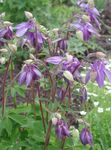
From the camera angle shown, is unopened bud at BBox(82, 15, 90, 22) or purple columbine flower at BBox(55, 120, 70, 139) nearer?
purple columbine flower at BBox(55, 120, 70, 139)

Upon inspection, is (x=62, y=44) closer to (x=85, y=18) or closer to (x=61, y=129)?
(x=85, y=18)

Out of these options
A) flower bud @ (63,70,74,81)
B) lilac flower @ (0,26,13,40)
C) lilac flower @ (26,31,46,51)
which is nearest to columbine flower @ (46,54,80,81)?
flower bud @ (63,70,74,81)

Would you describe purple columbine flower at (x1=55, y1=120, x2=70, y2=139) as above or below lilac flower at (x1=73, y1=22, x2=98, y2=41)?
below

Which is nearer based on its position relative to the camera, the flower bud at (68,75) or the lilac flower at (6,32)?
the flower bud at (68,75)

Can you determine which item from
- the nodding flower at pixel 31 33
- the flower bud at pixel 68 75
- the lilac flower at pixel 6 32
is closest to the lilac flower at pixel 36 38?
the nodding flower at pixel 31 33

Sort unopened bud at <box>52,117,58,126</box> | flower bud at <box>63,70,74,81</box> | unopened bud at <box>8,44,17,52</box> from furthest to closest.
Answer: unopened bud at <box>8,44,17,52</box>
unopened bud at <box>52,117,58,126</box>
flower bud at <box>63,70,74,81</box>

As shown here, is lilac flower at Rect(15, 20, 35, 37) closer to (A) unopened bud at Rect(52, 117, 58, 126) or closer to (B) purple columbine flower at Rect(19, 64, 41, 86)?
(B) purple columbine flower at Rect(19, 64, 41, 86)

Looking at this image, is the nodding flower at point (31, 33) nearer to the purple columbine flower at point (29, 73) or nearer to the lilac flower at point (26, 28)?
the lilac flower at point (26, 28)

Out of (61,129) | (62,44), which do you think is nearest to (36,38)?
(62,44)

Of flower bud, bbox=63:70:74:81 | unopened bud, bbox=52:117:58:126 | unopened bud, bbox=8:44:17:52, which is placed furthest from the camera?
unopened bud, bbox=8:44:17:52
